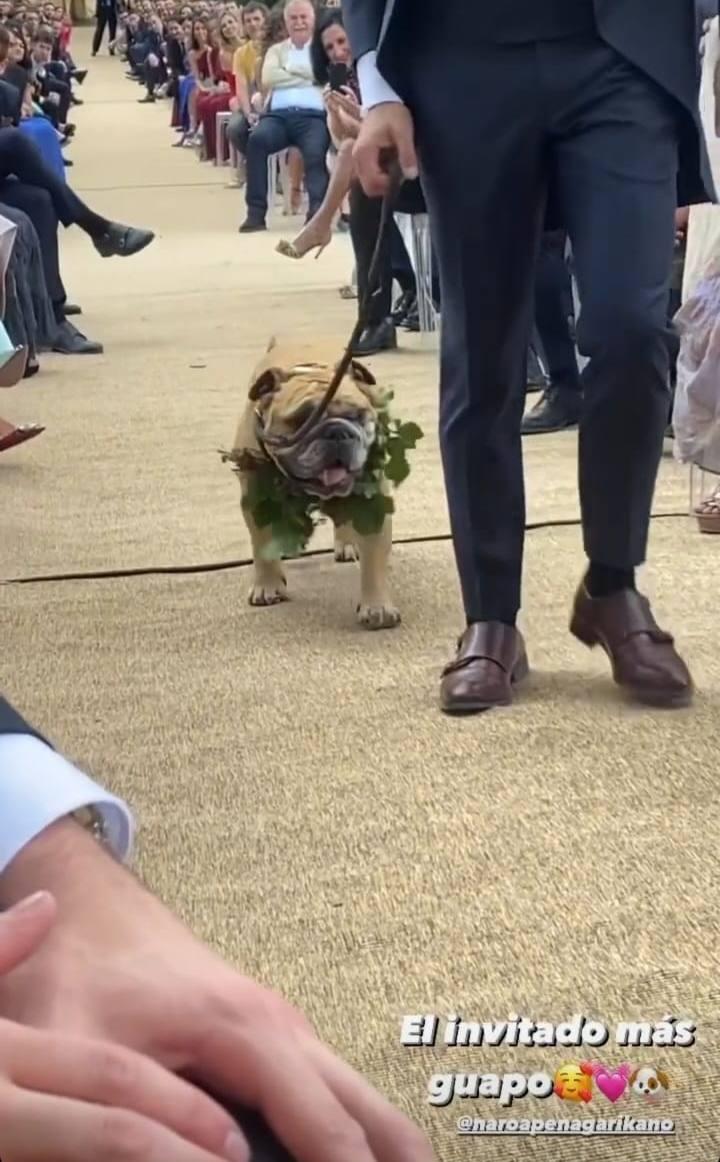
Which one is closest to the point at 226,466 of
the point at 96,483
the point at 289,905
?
the point at 96,483

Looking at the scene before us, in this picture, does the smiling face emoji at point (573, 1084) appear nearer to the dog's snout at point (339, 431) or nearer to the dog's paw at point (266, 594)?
the dog's snout at point (339, 431)

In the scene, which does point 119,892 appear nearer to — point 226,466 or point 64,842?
point 64,842

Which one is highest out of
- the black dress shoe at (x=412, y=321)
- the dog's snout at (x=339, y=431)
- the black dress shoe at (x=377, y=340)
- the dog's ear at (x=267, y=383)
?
the dog's ear at (x=267, y=383)

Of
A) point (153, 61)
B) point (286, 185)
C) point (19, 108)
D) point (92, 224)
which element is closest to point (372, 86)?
point (92, 224)

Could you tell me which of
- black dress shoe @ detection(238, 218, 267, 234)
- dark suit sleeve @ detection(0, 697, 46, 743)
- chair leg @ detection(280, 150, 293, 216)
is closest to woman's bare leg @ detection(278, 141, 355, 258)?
dark suit sleeve @ detection(0, 697, 46, 743)

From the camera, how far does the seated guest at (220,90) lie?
11.8 metres

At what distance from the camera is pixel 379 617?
7.37ft

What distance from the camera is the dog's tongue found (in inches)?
84.8

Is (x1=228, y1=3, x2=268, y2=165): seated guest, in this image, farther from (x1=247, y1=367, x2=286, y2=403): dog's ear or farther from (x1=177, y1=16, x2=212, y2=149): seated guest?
(x1=247, y1=367, x2=286, y2=403): dog's ear

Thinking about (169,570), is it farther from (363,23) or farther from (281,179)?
(281,179)

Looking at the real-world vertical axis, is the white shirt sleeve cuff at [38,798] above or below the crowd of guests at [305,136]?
above

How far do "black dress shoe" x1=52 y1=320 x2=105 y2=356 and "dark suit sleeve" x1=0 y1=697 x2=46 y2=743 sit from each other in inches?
179

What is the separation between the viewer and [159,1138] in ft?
1.50

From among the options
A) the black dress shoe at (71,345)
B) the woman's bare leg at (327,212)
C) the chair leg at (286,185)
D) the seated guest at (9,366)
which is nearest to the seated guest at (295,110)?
the chair leg at (286,185)
